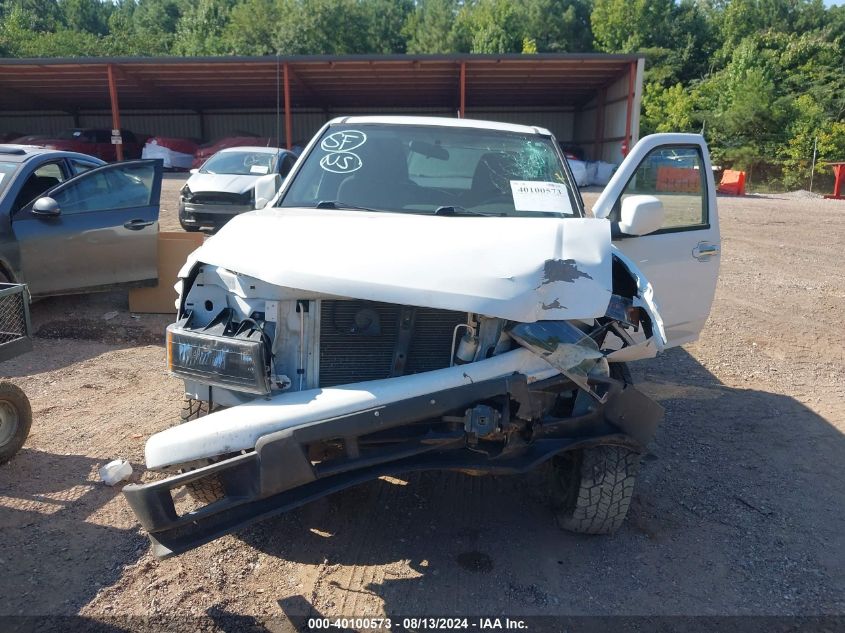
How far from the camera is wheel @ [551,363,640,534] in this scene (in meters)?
3.35

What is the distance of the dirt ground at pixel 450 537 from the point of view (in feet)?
10.0

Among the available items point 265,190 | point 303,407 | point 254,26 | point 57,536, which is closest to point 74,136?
point 265,190

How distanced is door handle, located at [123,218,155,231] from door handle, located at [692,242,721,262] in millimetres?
5468

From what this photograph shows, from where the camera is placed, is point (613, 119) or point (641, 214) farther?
point (613, 119)

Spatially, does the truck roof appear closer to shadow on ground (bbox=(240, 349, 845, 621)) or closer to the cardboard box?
shadow on ground (bbox=(240, 349, 845, 621))

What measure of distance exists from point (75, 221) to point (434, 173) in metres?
4.28

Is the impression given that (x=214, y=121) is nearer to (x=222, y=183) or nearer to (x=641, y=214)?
(x=222, y=183)

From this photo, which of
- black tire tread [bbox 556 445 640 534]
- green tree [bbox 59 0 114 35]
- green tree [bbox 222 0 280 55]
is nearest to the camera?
black tire tread [bbox 556 445 640 534]

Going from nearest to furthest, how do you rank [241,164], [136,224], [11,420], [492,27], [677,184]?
[11,420]
[677,184]
[136,224]
[241,164]
[492,27]

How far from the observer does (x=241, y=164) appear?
13430 mm

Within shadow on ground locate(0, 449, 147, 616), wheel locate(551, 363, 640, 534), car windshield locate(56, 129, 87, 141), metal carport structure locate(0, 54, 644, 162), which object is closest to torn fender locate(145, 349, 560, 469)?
wheel locate(551, 363, 640, 534)

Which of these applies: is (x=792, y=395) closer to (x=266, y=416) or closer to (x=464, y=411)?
(x=464, y=411)

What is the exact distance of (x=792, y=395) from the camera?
19.2ft

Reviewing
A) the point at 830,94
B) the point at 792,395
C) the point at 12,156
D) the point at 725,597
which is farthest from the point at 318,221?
the point at 830,94
